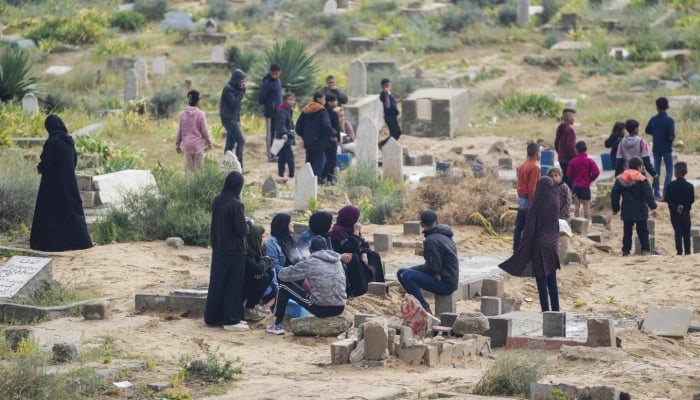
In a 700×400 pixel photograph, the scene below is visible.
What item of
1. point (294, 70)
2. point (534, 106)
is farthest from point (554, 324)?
point (534, 106)

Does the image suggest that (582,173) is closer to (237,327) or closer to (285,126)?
(285,126)

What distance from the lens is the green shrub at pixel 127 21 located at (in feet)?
150

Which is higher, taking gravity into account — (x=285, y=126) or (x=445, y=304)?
(x=285, y=126)

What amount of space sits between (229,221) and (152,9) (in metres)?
35.0

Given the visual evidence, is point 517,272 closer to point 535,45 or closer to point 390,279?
point 390,279

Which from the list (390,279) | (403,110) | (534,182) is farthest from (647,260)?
(403,110)

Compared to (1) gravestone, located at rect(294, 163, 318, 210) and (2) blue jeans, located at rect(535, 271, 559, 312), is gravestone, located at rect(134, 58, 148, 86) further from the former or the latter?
(2) blue jeans, located at rect(535, 271, 559, 312)

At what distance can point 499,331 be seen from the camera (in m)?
13.5

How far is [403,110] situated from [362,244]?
45.2 ft

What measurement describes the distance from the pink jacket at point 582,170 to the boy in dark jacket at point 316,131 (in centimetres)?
371

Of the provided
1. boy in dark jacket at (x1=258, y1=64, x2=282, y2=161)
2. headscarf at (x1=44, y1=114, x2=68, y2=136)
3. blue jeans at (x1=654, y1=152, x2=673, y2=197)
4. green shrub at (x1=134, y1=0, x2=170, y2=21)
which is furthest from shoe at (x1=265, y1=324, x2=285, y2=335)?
green shrub at (x1=134, y1=0, x2=170, y2=21)

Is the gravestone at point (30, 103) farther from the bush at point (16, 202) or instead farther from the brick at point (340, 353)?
the brick at point (340, 353)

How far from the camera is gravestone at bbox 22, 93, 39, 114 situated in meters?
27.6

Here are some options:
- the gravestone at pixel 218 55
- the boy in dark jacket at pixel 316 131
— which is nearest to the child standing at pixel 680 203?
the boy in dark jacket at pixel 316 131
